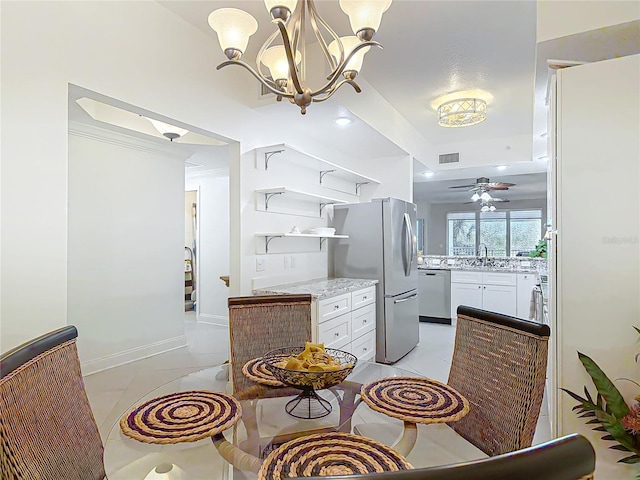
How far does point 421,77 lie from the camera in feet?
11.5

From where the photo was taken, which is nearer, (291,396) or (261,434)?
(261,434)

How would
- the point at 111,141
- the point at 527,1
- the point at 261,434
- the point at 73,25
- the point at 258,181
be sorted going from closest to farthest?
the point at 261,434 → the point at 73,25 → the point at 527,1 → the point at 258,181 → the point at 111,141

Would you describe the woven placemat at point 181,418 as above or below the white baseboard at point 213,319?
above

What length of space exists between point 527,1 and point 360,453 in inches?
107

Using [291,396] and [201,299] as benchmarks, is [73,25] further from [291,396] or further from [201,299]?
[201,299]

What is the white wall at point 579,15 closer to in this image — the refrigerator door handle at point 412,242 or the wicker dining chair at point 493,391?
the wicker dining chair at point 493,391

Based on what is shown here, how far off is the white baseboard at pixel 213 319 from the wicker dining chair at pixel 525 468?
5474 mm

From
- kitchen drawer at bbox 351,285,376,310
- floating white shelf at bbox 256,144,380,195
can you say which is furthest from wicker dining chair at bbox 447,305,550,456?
floating white shelf at bbox 256,144,380,195

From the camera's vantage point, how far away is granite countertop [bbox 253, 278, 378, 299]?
3209 mm

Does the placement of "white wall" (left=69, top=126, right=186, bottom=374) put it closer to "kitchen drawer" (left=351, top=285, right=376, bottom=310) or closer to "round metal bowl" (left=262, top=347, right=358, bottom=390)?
"kitchen drawer" (left=351, top=285, right=376, bottom=310)

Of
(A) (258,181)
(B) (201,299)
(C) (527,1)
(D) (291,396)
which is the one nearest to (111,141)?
(A) (258,181)

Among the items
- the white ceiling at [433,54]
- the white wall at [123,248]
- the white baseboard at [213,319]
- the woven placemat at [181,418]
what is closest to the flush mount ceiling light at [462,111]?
the white ceiling at [433,54]

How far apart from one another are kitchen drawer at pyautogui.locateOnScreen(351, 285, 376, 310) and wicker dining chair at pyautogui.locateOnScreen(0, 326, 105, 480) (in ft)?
8.13

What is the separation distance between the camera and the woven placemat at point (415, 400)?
4.12 feet
